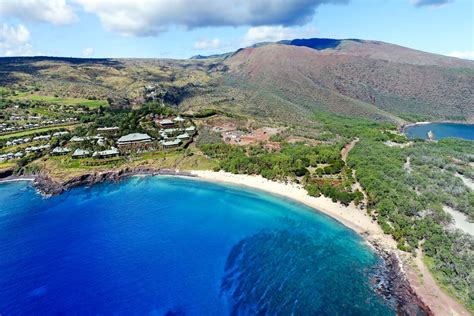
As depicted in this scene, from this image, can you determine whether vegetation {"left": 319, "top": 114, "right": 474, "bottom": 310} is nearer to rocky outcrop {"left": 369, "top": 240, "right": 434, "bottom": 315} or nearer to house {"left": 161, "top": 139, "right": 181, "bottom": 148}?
rocky outcrop {"left": 369, "top": 240, "right": 434, "bottom": 315}

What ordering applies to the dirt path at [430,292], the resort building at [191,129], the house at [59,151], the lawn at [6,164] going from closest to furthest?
the dirt path at [430,292]
the lawn at [6,164]
the house at [59,151]
the resort building at [191,129]

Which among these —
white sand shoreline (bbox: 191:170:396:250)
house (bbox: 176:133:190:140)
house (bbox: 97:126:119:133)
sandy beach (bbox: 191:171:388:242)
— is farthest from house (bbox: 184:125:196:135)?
sandy beach (bbox: 191:171:388:242)

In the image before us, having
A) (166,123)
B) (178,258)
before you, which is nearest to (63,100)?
(166,123)

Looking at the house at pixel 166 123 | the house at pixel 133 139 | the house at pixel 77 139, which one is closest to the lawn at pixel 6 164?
the house at pixel 77 139

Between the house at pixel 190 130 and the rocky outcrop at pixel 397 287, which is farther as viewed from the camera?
the house at pixel 190 130

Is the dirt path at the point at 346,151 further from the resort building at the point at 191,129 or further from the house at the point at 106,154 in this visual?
the house at the point at 106,154

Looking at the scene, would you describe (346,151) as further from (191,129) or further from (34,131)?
(34,131)

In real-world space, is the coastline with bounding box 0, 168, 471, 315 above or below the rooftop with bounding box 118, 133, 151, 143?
below
